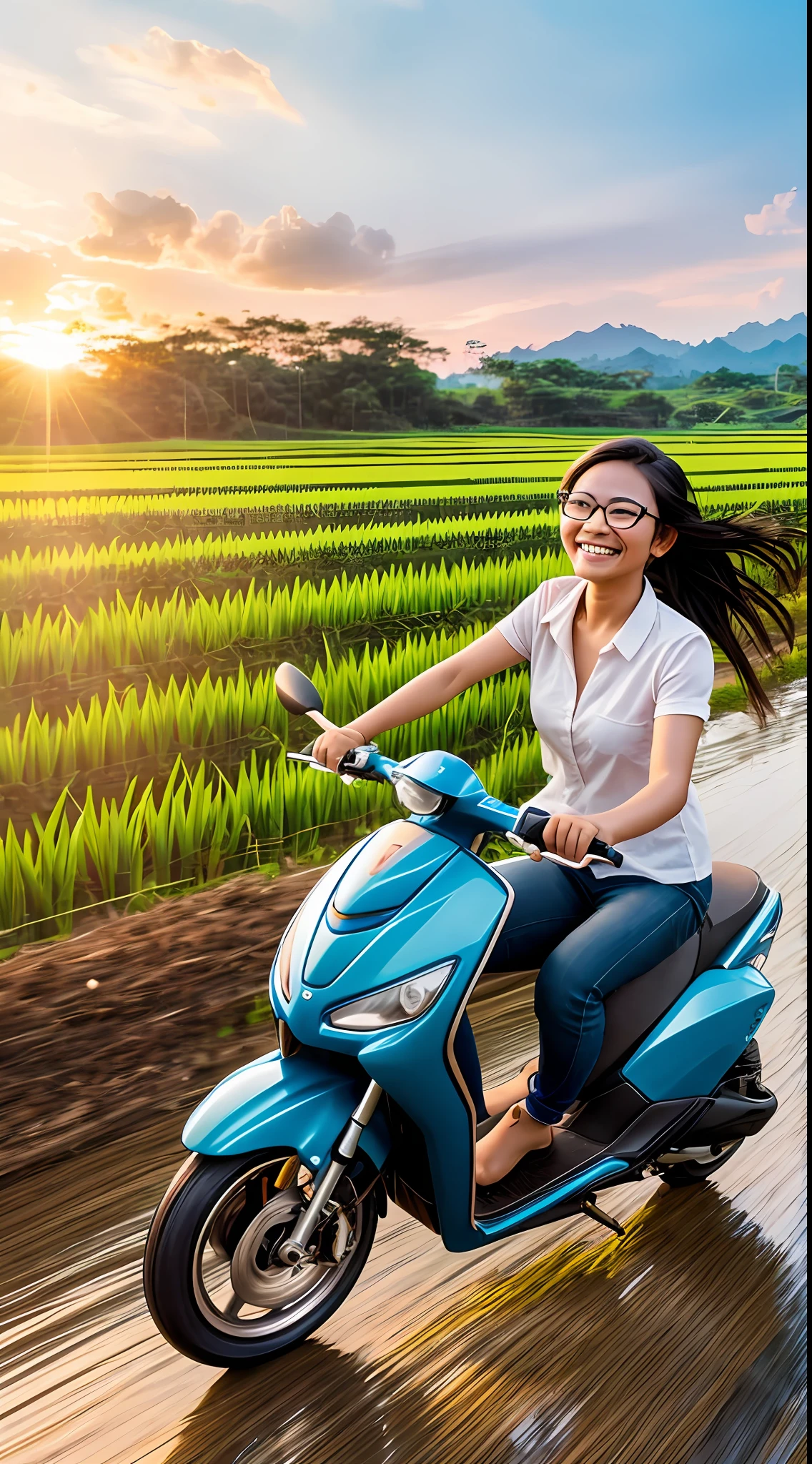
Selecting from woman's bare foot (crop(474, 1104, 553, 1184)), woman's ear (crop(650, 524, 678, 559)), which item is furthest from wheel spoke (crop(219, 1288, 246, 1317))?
woman's ear (crop(650, 524, 678, 559))

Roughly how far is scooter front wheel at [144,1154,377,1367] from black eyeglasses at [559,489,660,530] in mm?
1187

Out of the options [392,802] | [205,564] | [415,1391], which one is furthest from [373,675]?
[415,1391]

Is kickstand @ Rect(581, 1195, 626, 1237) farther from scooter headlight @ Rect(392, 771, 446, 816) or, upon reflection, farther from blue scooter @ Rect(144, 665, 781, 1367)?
scooter headlight @ Rect(392, 771, 446, 816)

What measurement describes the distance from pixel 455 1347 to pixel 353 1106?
50cm

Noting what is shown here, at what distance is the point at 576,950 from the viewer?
1.75 meters

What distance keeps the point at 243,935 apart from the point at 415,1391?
61.1 inches

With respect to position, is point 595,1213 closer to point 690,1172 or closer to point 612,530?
point 690,1172

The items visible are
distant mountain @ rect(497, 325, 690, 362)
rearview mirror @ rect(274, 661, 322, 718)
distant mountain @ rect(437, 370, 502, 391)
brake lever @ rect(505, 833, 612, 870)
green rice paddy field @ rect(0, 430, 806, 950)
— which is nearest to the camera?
brake lever @ rect(505, 833, 612, 870)

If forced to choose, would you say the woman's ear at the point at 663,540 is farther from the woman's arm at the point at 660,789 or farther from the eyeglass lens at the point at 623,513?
the woman's arm at the point at 660,789

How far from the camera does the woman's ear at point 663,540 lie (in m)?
1.86

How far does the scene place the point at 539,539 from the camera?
673 centimetres

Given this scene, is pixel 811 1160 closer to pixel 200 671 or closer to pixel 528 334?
pixel 200 671

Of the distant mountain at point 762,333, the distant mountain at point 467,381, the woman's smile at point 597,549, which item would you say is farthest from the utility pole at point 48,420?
the distant mountain at point 762,333

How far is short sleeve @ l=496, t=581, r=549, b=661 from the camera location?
6.56 ft
